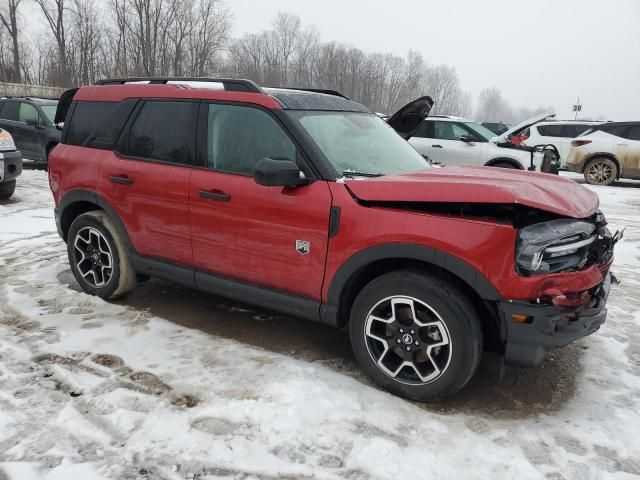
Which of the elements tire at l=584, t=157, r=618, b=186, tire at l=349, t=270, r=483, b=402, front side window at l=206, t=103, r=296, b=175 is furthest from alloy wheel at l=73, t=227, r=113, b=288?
tire at l=584, t=157, r=618, b=186

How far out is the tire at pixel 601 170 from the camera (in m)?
13.3

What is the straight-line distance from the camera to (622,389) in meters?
3.18

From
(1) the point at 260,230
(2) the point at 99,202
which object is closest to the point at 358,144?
(1) the point at 260,230

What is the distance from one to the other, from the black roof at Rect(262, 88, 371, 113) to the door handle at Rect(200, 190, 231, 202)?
736 millimetres

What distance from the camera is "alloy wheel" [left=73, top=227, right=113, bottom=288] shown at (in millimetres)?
4254

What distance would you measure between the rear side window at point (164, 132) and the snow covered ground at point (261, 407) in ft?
4.40

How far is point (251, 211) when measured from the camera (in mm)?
3283

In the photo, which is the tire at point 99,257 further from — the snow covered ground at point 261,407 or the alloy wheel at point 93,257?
the snow covered ground at point 261,407

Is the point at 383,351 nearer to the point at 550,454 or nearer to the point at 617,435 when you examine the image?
the point at 550,454

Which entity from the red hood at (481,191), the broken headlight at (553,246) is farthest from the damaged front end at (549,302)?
the red hood at (481,191)

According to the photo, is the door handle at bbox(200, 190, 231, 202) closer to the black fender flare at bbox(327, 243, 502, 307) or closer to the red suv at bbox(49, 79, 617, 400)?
the red suv at bbox(49, 79, 617, 400)

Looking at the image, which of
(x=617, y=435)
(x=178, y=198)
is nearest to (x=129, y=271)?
(x=178, y=198)

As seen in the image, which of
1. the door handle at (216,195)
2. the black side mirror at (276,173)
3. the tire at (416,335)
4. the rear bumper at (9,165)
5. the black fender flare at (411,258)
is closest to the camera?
the black fender flare at (411,258)

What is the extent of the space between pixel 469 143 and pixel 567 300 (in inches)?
368
